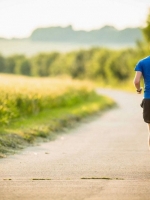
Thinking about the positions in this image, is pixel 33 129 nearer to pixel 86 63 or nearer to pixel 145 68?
pixel 145 68

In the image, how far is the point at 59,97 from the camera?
26.7 metres

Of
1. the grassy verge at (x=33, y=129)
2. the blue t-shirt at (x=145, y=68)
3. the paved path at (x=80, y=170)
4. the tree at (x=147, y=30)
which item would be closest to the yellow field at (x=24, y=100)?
the grassy verge at (x=33, y=129)

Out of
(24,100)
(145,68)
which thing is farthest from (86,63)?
(145,68)

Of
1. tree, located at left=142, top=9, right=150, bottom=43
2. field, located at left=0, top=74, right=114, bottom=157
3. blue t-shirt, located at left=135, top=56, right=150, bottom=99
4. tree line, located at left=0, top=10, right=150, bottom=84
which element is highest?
blue t-shirt, located at left=135, top=56, right=150, bottom=99

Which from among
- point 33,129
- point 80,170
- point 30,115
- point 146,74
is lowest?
point 30,115

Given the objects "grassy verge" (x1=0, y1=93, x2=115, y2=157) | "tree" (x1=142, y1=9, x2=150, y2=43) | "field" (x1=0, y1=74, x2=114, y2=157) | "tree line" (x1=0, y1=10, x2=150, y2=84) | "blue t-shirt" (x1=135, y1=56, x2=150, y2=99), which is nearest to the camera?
"blue t-shirt" (x1=135, y1=56, x2=150, y2=99)

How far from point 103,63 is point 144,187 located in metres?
74.5

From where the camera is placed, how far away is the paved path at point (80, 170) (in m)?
7.96

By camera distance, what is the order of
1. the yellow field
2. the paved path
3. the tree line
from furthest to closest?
the tree line < the yellow field < the paved path

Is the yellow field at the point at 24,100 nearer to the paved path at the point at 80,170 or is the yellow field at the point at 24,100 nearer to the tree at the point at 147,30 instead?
the paved path at the point at 80,170

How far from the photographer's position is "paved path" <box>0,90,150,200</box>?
7.96m

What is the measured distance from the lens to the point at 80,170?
999cm

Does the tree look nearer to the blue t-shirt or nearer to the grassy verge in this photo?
the grassy verge

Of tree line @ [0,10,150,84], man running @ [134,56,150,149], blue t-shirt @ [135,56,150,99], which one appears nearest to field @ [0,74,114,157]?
man running @ [134,56,150,149]
